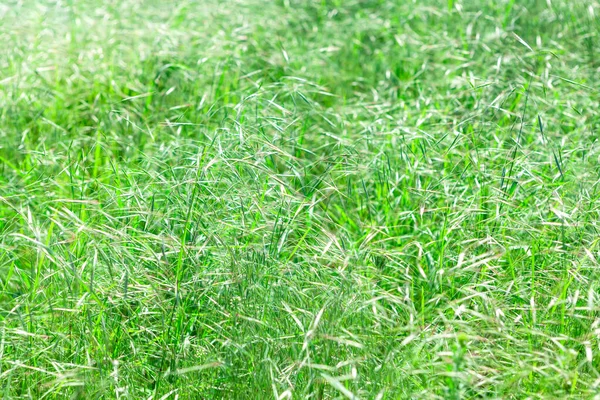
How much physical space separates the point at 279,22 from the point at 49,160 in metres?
2.02

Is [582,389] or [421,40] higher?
[582,389]

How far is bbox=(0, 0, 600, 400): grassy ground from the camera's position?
203cm

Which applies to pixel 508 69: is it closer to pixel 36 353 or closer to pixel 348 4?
pixel 348 4

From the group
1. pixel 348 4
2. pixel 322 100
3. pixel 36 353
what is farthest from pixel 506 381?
pixel 348 4

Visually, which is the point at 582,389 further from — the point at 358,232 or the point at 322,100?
the point at 322,100

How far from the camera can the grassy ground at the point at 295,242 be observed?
2.03 meters

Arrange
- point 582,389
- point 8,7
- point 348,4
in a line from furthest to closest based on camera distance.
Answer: point 348,4 < point 8,7 < point 582,389

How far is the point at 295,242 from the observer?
8.15 ft

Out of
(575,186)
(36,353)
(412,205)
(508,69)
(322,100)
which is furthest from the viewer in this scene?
(322,100)

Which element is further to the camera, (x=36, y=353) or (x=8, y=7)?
(x=8, y=7)

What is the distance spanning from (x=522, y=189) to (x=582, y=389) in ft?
2.98

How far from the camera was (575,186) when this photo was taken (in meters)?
2.61

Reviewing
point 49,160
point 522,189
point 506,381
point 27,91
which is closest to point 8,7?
point 27,91

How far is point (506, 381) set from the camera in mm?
1939
